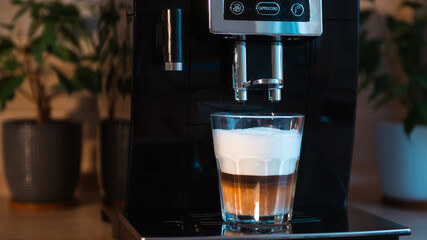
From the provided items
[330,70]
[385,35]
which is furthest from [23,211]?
[385,35]

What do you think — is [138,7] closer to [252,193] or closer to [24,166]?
[252,193]

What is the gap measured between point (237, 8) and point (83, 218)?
1.75ft

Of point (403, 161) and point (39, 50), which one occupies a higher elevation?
point (39, 50)

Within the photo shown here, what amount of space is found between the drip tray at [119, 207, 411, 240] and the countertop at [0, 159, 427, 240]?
0.46ft

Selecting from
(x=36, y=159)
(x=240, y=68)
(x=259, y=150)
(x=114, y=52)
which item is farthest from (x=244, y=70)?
(x=36, y=159)

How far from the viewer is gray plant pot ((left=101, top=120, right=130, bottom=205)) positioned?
31.5 inches

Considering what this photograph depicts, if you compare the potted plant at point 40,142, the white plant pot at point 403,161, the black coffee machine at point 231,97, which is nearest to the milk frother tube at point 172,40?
the black coffee machine at point 231,97

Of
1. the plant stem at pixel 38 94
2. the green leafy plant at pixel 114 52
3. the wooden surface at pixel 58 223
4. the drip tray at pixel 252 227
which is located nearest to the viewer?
the drip tray at pixel 252 227

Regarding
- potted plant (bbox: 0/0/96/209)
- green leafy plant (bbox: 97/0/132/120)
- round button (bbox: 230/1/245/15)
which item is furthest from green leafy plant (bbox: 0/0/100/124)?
round button (bbox: 230/1/245/15)

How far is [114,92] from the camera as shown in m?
0.87

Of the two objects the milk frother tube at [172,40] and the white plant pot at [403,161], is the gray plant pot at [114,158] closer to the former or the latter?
the milk frother tube at [172,40]

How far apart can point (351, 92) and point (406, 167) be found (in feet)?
1.23

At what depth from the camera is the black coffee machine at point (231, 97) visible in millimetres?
677

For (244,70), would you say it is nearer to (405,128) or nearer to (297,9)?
(297,9)
